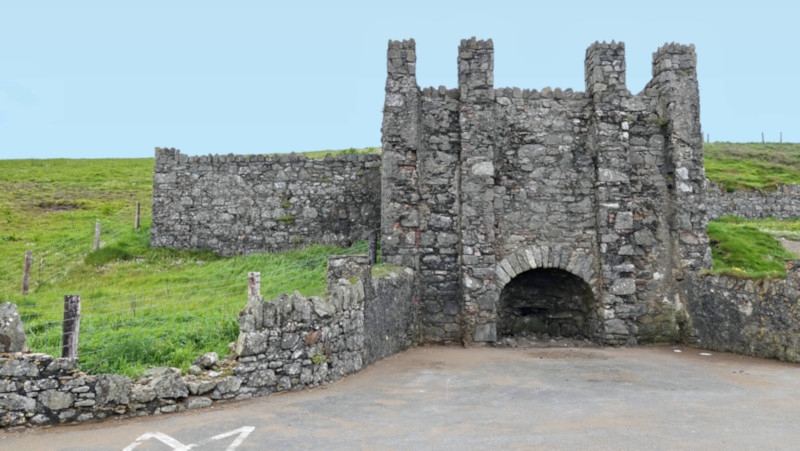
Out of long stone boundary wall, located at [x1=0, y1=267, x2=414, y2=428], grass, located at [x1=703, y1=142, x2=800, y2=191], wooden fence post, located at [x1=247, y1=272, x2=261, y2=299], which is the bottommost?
long stone boundary wall, located at [x1=0, y1=267, x2=414, y2=428]

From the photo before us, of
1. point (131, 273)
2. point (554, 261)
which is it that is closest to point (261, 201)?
point (131, 273)

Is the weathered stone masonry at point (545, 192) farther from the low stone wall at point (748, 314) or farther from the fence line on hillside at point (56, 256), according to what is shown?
the fence line on hillside at point (56, 256)

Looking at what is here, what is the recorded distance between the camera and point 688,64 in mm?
13000

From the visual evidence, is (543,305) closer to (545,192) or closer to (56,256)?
(545,192)

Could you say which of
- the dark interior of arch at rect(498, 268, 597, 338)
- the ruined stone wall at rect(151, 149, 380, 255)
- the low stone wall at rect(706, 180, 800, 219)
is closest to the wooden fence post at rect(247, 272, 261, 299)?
the dark interior of arch at rect(498, 268, 597, 338)

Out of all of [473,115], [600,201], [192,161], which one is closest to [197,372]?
Result: [473,115]

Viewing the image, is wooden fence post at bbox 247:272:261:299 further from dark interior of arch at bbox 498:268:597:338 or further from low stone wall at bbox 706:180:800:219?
low stone wall at bbox 706:180:800:219

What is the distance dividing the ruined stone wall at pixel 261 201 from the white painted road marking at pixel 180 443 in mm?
10669

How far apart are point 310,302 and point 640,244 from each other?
28.2 feet

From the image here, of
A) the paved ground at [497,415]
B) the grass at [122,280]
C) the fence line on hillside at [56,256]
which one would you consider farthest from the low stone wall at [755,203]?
the fence line on hillside at [56,256]

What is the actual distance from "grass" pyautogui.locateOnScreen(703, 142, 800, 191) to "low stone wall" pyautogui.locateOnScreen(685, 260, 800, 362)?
21996 millimetres

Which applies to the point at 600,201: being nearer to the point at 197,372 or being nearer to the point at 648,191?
the point at 648,191

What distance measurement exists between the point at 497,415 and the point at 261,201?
12563 millimetres

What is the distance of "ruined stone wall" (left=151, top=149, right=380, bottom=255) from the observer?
1702cm
